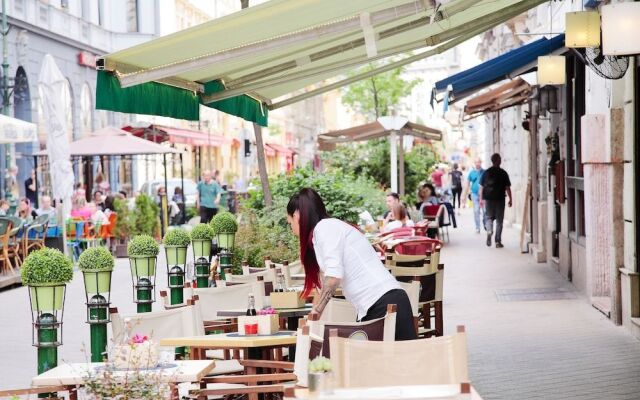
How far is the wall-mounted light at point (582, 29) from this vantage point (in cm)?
1183

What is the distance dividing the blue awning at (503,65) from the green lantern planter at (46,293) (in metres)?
10.4

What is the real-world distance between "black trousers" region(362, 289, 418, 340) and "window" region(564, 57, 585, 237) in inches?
374

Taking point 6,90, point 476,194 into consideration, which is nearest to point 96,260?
point 6,90

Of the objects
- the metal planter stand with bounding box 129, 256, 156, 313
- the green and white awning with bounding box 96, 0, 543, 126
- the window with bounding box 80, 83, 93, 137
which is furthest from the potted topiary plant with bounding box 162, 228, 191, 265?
the window with bounding box 80, 83, 93, 137

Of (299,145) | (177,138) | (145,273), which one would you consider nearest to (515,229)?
(177,138)

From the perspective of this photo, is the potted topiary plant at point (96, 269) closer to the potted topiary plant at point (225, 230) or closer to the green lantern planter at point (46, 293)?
the green lantern planter at point (46, 293)

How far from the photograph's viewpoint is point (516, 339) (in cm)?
1253

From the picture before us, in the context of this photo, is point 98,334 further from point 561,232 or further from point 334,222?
point 561,232

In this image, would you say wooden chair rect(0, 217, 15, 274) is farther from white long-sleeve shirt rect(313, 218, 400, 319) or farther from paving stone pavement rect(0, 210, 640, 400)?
white long-sleeve shirt rect(313, 218, 400, 319)

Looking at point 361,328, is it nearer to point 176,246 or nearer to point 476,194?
point 176,246

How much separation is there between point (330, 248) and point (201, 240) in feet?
20.1

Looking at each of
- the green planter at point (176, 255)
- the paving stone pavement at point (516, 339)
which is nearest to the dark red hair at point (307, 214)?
the paving stone pavement at point (516, 339)

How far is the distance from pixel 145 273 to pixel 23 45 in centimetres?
2458

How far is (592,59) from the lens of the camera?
41.8 feet
